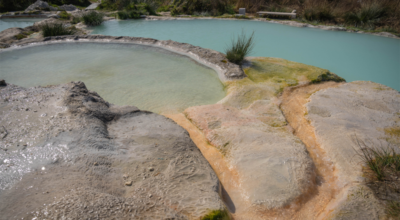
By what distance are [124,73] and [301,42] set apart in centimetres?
471

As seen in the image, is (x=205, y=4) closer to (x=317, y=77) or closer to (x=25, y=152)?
(x=317, y=77)

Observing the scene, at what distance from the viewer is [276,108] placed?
305cm

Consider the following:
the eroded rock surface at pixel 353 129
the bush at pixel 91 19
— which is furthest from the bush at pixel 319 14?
the bush at pixel 91 19

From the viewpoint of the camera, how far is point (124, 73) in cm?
427

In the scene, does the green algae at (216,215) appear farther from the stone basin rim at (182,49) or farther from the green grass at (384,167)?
the stone basin rim at (182,49)

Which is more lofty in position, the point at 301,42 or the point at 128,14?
the point at 128,14

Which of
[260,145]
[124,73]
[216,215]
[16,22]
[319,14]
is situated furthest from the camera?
[16,22]

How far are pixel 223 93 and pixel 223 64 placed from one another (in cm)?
102

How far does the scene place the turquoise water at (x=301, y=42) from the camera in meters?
4.79

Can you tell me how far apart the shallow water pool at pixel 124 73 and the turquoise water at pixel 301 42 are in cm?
167

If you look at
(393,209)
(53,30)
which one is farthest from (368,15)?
(53,30)

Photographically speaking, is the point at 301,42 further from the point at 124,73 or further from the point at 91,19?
the point at 91,19

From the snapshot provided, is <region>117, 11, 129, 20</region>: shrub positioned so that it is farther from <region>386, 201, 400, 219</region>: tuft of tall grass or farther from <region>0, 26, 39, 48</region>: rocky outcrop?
<region>386, 201, 400, 219</region>: tuft of tall grass

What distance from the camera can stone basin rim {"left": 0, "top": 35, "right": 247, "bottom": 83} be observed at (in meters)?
4.25
